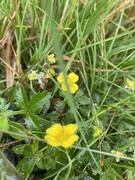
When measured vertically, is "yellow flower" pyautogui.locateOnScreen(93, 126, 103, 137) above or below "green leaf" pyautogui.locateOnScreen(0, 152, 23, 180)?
above

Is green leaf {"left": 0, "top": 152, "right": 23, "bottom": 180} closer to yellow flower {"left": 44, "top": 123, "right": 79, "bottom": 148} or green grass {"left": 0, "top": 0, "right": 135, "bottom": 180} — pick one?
green grass {"left": 0, "top": 0, "right": 135, "bottom": 180}

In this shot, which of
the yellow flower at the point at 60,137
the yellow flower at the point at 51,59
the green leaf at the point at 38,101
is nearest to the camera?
the yellow flower at the point at 60,137

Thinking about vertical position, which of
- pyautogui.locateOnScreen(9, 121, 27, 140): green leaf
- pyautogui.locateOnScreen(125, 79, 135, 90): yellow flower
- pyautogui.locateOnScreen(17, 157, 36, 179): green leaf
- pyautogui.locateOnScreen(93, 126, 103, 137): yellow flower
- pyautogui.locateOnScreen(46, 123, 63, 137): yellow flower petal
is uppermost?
pyautogui.locateOnScreen(46, 123, 63, 137): yellow flower petal

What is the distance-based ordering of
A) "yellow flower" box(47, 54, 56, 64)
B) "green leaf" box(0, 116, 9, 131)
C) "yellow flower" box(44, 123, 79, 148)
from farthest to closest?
1. "yellow flower" box(47, 54, 56, 64)
2. "green leaf" box(0, 116, 9, 131)
3. "yellow flower" box(44, 123, 79, 148)

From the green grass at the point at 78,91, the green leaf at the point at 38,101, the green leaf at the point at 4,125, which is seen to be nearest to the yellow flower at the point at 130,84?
the green grass at the point at 78,91

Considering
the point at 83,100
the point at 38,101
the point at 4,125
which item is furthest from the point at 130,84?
the point at 4,125

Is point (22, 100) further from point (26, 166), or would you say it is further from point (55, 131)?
point (55, 131)

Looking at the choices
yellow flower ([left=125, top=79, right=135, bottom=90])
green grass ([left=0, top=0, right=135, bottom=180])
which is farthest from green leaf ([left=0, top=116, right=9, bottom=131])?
yellow flower ([left=125, top=79, right=135, bottom=90])

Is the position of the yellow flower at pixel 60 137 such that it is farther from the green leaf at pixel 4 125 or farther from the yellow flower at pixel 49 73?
the yellow flower at pixel 49 73

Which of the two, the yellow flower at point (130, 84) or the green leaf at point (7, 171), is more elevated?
the yellow flower at point (130, 84)

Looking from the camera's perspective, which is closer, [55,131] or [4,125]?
[55,131]
